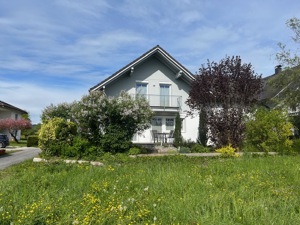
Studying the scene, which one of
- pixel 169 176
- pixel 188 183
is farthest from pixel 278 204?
pixel 169 176

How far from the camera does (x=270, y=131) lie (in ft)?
47.7

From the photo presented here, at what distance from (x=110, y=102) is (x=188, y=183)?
9314mm

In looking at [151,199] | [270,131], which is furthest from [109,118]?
[151,199]

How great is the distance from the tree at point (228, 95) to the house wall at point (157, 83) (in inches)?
280

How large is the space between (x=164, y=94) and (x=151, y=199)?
67.3 ft

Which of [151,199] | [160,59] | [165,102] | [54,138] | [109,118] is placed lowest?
[151,199]

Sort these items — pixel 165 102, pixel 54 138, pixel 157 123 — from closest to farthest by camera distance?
1. pixel 54 138
2. pixel 165 102
3. pixel 157 123

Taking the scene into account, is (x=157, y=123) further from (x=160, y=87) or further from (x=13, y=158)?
(x=13, y=158)

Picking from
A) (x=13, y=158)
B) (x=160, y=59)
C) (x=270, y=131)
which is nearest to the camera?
(x=270, y=131)

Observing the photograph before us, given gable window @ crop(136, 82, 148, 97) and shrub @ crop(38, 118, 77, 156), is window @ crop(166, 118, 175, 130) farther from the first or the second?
shrub @ crop(38, 118, 77, 156)

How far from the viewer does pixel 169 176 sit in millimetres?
6523

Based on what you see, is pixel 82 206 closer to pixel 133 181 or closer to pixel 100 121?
pixel 133 181

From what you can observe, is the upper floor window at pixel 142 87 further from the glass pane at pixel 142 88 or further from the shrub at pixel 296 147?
the shrub at pixel 296 147

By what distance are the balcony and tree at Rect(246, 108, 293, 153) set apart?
9.71 m
